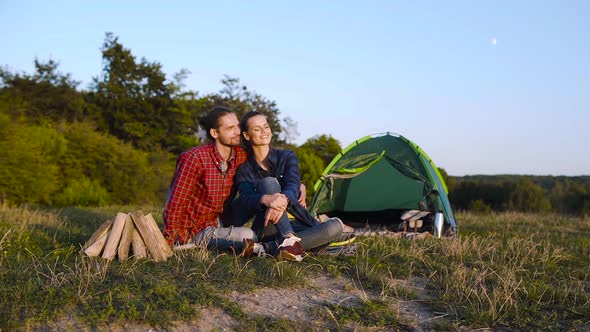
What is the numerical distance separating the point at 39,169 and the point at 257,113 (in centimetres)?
1150

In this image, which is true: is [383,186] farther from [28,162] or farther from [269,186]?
Result: [28,162]

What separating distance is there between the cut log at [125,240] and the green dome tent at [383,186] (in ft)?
16.3

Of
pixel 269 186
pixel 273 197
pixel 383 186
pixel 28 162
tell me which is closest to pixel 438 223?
pixel 383 186

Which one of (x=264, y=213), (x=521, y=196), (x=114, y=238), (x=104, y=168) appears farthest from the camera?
(x=521, y=196)

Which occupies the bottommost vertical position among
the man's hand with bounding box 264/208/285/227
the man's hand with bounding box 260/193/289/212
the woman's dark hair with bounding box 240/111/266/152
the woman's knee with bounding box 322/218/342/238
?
→ the woman's knee with bounding box 322/218/342/238

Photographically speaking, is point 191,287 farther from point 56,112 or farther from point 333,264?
point 56,112

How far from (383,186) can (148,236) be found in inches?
268

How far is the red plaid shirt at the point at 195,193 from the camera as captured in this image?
17.5 ft

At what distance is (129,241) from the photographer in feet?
15.3

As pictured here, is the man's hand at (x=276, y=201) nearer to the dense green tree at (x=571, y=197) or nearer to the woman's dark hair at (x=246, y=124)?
the woman's dark hair at (x=246, y=124)

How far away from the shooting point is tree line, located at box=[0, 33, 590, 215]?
15727 mm

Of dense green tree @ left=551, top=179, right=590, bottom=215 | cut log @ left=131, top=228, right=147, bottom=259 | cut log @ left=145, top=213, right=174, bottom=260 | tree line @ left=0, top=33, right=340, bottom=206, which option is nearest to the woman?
cut log @ left=145, top=213, right=174, bottom=260

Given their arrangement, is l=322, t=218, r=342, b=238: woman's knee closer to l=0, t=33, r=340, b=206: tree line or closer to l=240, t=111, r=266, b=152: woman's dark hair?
l=240, t=111, r=266, b=152: woman's dark hair

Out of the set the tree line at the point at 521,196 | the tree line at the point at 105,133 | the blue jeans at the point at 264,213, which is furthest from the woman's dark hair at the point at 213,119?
the tree line at the point at 521,196
